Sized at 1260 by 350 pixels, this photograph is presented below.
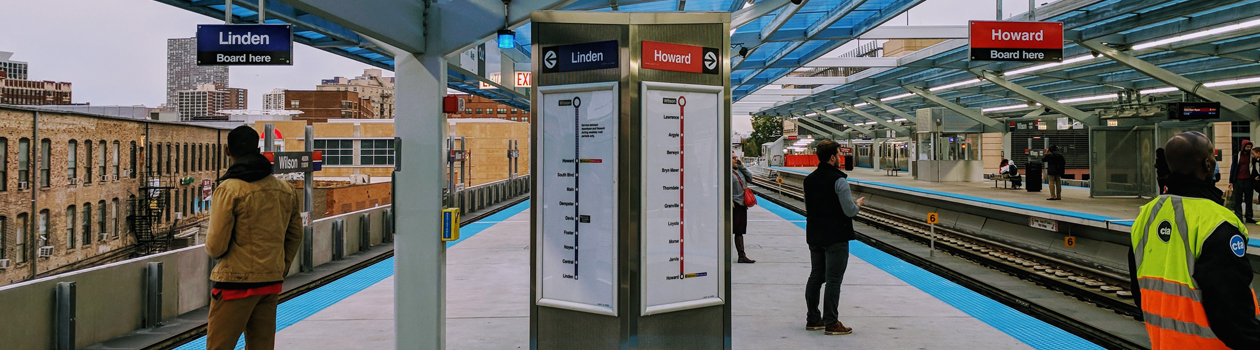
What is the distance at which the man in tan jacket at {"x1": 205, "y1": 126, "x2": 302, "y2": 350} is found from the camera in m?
3.76

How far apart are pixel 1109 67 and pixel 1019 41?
469 inches

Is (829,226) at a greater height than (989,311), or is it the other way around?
(829,226)

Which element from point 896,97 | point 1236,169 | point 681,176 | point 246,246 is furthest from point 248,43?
point 896,97

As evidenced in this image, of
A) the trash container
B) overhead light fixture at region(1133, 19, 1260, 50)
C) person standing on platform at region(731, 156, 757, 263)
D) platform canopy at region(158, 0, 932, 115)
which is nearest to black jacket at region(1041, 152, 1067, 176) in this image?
overhead light fixture at region(1133, 19, 1260, 50)

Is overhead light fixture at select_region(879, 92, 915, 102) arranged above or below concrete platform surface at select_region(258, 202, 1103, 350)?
above

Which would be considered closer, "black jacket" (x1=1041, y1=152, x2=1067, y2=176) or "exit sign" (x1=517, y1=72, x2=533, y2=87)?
"exit sign" (x1=517, y1=72, x2=533, y2=87)

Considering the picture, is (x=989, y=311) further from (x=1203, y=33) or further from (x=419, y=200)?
(x=1203, y=33)

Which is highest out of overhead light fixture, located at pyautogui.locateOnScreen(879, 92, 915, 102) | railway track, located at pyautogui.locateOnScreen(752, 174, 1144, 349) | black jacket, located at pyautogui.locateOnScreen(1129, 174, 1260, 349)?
overhead light fixture, located at pyautogui.locateOnScreen(879, 92, 915, 102)

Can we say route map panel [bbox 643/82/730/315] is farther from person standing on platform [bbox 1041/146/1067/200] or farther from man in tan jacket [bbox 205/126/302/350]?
person standing on platform [bbox 1041/146/1067/200]

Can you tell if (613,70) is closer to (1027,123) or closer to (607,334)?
(607,334)

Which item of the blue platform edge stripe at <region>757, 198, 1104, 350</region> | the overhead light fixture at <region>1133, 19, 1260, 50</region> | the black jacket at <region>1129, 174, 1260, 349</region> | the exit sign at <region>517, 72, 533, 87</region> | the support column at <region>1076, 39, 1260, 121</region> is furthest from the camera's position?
the exit sign at <region>517, 72, 533, 87</region>

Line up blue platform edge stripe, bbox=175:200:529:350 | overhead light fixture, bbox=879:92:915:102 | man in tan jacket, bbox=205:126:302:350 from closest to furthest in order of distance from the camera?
man in tan jacket, bbox=205:126:302:350 → blue platform edge stripe, bbox=175:200:529:350 → overhead light fixture, bbox=879:92:915:102

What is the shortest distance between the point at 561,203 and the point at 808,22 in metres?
10.1

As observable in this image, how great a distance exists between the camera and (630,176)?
4441 mm
